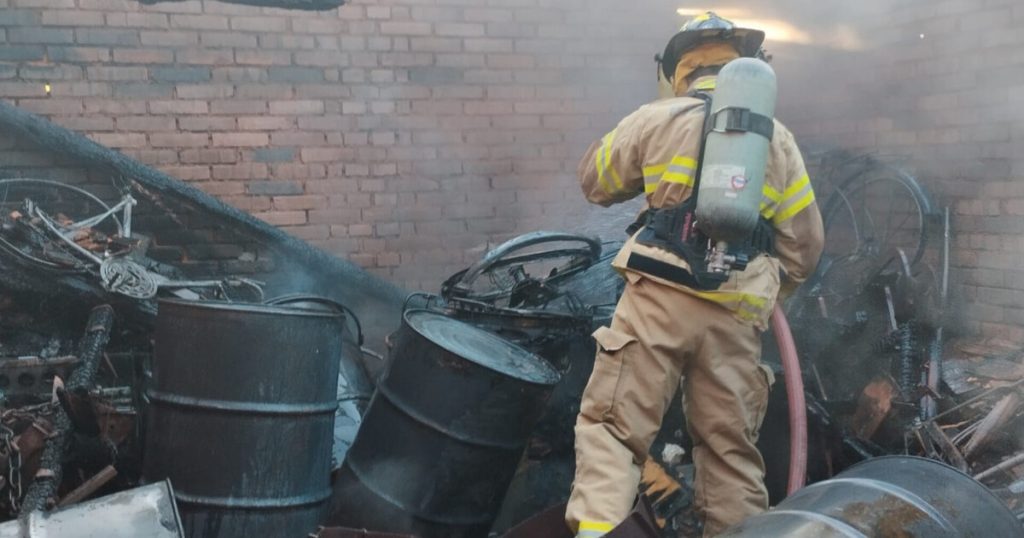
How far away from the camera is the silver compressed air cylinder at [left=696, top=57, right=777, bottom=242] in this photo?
2.87 meters

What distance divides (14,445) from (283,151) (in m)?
2.47

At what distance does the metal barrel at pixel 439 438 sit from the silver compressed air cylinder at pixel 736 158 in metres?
1.04

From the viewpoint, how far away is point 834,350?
14.2ft

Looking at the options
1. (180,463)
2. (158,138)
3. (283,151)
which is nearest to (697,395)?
(180,463)

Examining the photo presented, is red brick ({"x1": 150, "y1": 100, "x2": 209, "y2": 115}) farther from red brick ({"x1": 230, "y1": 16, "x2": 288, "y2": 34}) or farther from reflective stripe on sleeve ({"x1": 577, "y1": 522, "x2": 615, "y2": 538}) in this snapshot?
reflective stripe on sleeve ({"x1": 577, "y1": 522, "x2": 615, "y2": 538})

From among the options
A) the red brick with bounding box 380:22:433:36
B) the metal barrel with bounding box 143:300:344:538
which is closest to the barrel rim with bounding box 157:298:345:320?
the metal barrel with bounding box 143:300:344:538

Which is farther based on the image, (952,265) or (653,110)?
(952,265)

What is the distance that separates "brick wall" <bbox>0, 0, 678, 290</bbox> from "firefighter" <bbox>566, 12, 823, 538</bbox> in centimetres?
236

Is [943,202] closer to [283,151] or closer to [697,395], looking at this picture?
[697,395]

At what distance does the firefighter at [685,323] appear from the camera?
3.05 m

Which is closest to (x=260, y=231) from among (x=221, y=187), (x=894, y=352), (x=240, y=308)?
(x=221, y=187)

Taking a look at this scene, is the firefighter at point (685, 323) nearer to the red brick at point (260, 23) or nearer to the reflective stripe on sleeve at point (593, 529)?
the reflective stripe on sleeve at point (593, 529)

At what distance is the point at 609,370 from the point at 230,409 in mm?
1387

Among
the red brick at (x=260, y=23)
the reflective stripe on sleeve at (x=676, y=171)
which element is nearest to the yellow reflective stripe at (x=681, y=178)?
the reflective stripe on sleeve at (x=676, y=171)
